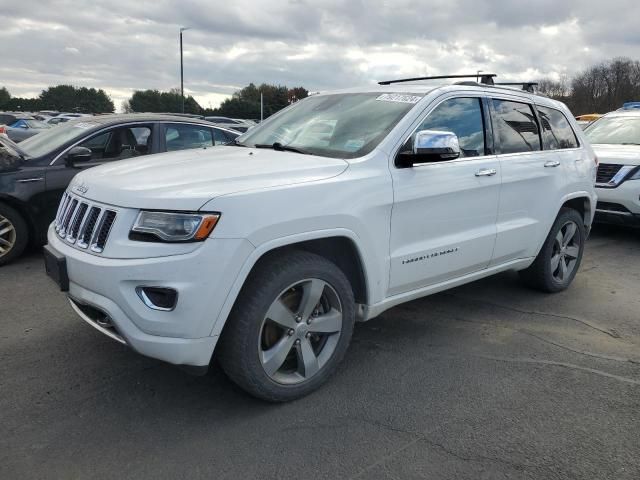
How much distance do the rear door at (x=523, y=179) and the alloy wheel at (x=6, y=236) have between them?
15.0 ft

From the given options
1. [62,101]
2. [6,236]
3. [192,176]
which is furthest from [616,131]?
[62,101]

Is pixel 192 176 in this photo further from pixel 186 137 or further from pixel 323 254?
pixel 186 137

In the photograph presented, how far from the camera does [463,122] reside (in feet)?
12.9

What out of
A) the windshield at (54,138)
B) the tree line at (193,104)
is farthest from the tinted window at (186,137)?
the tree line at (193,104)

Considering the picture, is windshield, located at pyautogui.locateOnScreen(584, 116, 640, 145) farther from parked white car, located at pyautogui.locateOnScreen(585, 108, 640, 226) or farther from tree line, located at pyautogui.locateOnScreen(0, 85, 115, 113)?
tree line, located at pyautogui.locateOnScreen(0, 85, 115, 113)

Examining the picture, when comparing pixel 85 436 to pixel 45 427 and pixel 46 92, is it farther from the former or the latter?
pixel 46 92

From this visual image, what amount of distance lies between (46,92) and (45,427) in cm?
8556

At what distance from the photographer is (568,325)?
4336 mm

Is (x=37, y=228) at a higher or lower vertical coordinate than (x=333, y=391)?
higher

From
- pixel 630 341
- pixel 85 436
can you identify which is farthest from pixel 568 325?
pixel 85 436

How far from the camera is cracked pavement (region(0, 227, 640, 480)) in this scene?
254 cm

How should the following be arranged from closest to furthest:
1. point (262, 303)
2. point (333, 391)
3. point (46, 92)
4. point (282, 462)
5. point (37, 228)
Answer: point (282, 462)
point (262, 303)
point (333, 391)
point (37, 228)
point (46, 92)

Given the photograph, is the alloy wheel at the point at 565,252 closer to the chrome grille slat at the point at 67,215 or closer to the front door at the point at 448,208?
the front door at the point at 448,208

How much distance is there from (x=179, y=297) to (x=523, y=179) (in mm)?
2942
